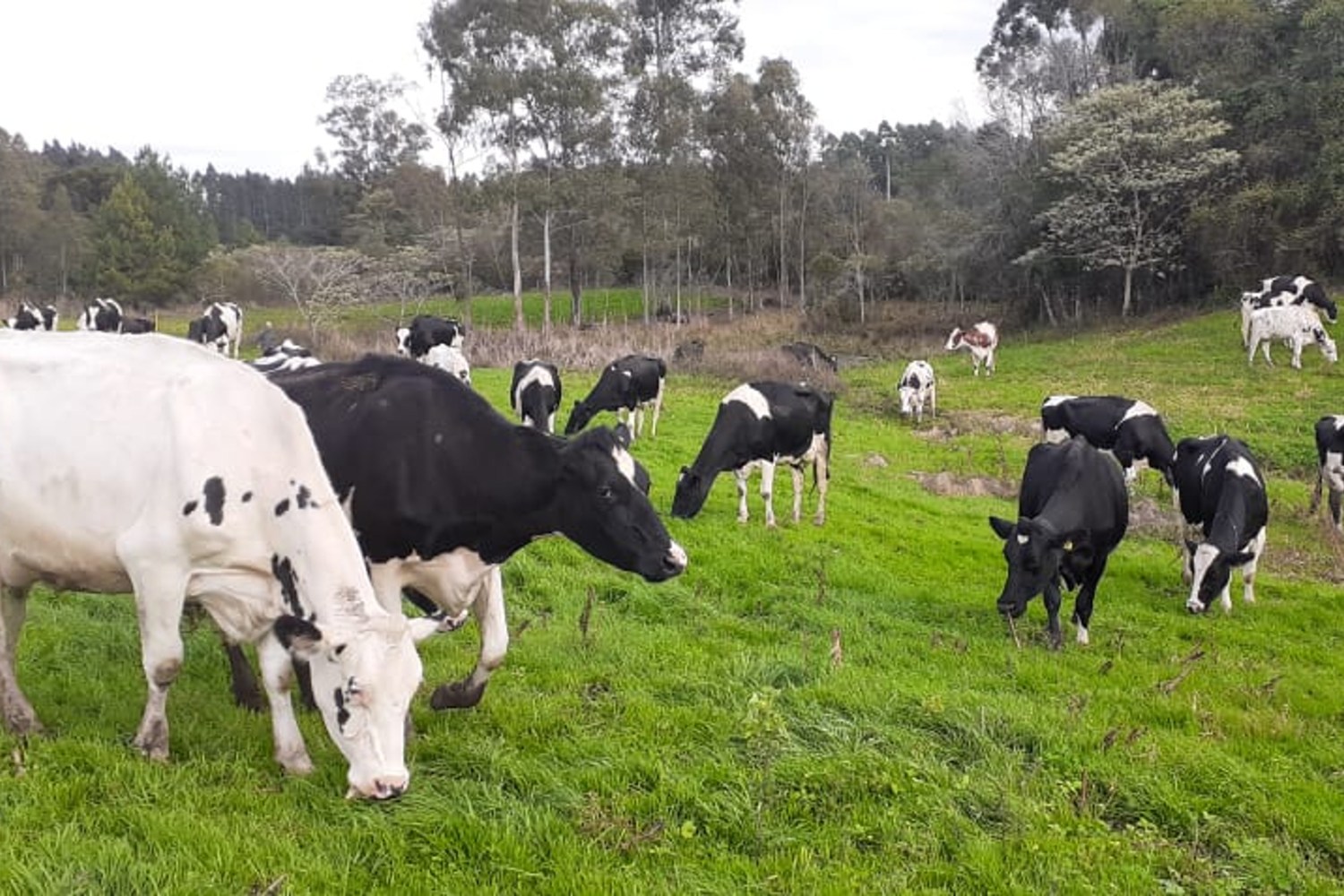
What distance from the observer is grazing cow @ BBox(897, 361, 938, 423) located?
897 inches

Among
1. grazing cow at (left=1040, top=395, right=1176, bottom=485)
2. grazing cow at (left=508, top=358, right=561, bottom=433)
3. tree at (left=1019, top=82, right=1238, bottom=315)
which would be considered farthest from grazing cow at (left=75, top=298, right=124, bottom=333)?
tree at (left=1019, top=82, right=1238, bottom=315)

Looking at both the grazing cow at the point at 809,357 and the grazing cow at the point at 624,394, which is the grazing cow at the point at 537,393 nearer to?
the grazing cow at the point at 624,394

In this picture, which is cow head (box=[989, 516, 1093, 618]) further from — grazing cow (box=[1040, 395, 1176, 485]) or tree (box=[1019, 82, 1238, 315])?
tree (box=[1019, 82, 1238, 315])

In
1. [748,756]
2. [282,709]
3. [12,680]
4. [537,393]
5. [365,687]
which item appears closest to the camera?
[365,687]

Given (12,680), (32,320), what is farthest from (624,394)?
(32,320)

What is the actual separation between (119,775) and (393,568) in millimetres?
1615

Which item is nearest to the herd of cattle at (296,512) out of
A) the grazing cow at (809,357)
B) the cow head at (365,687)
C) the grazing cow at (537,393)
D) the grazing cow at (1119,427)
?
the cow head at (365,687)

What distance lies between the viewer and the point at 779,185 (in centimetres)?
4891

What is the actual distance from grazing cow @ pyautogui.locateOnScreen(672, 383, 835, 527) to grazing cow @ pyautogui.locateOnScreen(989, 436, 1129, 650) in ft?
10.3

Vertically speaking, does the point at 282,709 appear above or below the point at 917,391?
below

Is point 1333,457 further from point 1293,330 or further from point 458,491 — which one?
point 1293,330

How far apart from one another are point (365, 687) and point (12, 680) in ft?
7.31

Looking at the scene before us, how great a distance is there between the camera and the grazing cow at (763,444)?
12.0m

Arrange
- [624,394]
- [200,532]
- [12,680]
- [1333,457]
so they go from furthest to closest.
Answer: [624,394] < [1333,457] < [12,680] < [200,532]
